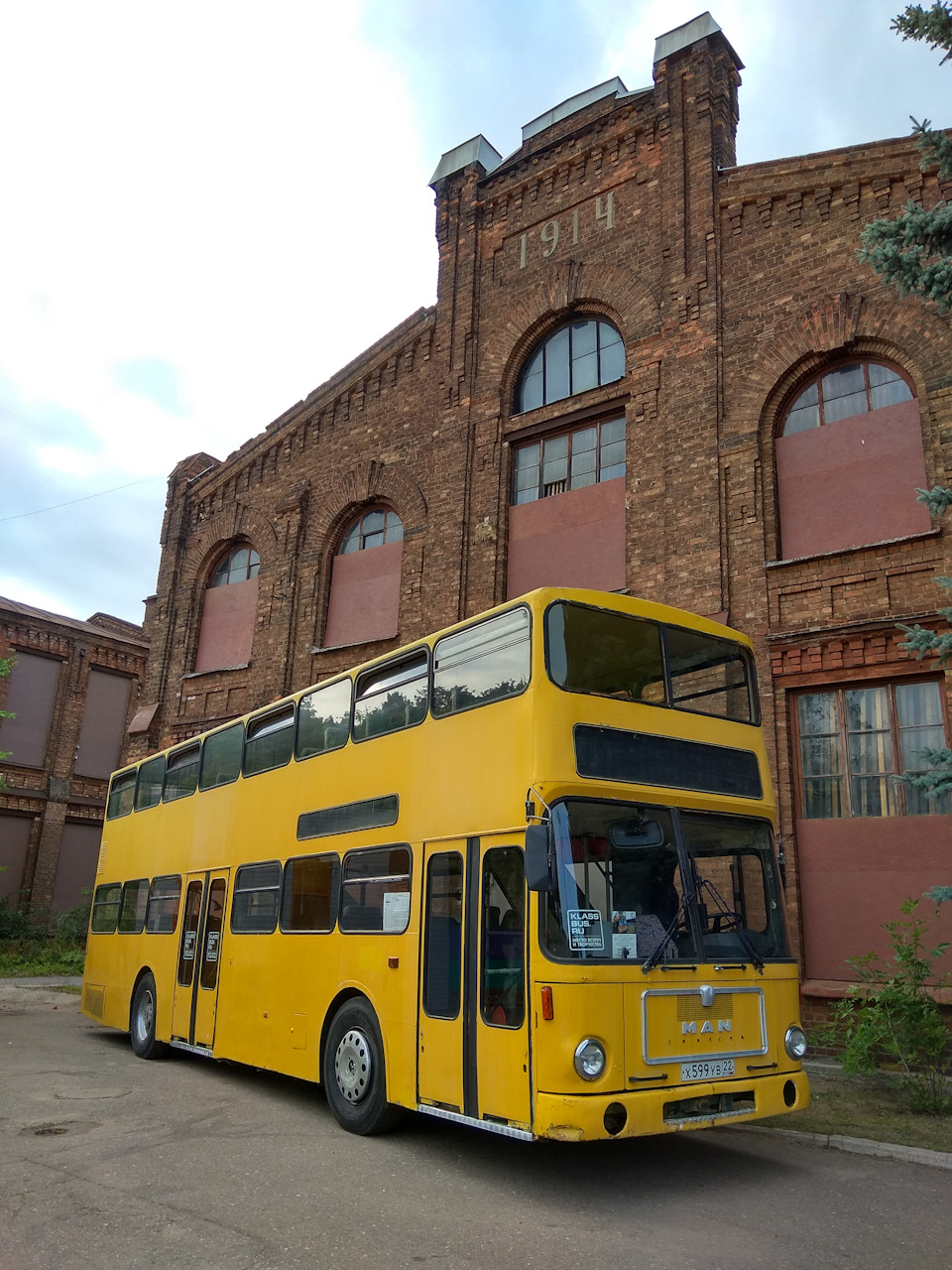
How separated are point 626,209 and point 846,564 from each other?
6.82 meters

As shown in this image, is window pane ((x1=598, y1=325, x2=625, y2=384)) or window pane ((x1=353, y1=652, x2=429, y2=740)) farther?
window pane ((x1=598, y1=325, x2=625, y2=384))

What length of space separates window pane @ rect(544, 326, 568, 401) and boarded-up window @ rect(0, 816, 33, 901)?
62.7ft

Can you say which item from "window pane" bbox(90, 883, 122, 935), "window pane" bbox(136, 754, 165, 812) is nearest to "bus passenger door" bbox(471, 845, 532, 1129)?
"window pane" bbox(136, 754, 165, 812)

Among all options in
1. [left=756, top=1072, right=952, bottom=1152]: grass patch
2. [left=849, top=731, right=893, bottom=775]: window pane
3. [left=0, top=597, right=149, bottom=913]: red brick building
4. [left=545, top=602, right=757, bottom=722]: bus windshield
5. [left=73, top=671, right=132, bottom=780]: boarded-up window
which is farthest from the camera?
[left=73, top=671, right=132, bottom=780]: boarded-up window

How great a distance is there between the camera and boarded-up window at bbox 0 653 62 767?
26.3 metres

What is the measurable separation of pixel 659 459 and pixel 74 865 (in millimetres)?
20982

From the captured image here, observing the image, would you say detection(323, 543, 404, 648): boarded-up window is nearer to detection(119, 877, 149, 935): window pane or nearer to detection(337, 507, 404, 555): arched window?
detection(337, 507, 404, 555): arched window

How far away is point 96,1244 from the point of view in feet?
15.8

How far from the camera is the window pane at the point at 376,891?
742 cm

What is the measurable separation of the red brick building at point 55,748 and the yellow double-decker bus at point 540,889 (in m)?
19.2

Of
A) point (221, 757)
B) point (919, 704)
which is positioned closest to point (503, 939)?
point (221, 757)

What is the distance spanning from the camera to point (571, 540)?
551 inches

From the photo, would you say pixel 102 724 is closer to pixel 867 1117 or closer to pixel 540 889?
pixel 867 1117

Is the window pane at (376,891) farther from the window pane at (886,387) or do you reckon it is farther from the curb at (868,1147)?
the window pane at (886,387)
